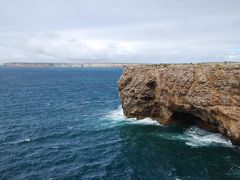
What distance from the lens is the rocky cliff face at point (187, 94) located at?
52059 millimetres

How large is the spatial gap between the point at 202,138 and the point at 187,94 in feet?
29.9

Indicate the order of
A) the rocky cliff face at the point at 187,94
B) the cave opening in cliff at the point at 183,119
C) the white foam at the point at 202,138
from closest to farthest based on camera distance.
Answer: the rocky cliff face at the point at 187,94 → the white foam at the point at 202,138 → the cave opening in cliff at the point at 183,119

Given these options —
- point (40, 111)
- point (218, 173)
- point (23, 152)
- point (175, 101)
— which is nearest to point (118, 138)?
point (175, 101)

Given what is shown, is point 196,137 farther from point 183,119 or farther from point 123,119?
point 123,119

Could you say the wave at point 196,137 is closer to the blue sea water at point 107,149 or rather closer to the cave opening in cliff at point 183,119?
the blue sea water at point 107,149

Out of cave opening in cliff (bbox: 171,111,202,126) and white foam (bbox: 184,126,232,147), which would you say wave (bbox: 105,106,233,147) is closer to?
white foam (bbox: 184,126,232,147)

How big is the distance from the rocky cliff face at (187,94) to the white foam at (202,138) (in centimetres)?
161

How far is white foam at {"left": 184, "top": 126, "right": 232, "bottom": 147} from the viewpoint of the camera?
56.6m

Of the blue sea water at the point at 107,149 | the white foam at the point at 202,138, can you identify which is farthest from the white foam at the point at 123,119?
the white foam at the point at 202,138

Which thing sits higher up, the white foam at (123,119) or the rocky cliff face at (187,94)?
the rocky cliff face at (187,94)

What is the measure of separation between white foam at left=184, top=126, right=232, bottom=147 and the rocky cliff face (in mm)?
1608

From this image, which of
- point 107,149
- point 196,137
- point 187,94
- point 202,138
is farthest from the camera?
point 196,137

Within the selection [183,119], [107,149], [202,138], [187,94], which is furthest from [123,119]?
[202,138]

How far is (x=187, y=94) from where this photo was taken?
5956cm
